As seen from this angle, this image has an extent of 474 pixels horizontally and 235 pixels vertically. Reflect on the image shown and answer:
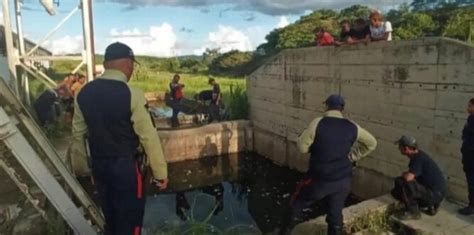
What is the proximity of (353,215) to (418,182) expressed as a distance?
861 millimetres

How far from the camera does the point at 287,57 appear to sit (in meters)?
9.92

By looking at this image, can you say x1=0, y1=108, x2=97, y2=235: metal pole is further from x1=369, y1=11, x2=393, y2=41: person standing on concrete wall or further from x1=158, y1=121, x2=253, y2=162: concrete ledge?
x1=158, y1=121, x2=253, y2=162: concrete ledge

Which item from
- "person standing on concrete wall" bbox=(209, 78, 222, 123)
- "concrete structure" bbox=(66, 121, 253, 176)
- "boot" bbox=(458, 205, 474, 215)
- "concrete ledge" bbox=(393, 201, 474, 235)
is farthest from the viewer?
"person standing on concrete wall" bbox=(209, 78, 222, 123)

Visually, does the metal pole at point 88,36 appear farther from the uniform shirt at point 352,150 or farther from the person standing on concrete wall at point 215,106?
the uniform shirt at point 352,150

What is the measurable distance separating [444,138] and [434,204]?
1.54m

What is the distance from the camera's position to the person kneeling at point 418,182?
4512 mm

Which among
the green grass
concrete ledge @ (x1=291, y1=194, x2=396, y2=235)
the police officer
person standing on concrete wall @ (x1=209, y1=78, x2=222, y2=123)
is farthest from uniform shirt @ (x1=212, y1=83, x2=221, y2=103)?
the police officer

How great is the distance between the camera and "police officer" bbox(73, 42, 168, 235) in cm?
269

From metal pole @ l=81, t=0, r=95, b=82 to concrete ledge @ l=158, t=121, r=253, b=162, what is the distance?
2.59 m

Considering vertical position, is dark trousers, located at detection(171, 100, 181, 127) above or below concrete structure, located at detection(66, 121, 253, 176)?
above

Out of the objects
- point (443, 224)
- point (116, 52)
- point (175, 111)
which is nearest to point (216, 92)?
point (175, 111)

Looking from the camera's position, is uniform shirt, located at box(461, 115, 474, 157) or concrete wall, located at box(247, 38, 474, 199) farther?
concrete wall, located at box(247, 38, 474, 199)

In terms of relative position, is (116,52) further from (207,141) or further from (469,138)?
(207,141)

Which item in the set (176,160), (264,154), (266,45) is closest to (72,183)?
(176,160)
